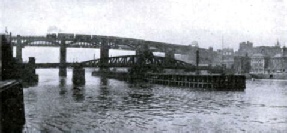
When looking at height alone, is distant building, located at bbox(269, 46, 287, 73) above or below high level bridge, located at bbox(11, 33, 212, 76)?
below

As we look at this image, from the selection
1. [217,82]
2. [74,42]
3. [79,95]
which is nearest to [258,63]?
[74,42]

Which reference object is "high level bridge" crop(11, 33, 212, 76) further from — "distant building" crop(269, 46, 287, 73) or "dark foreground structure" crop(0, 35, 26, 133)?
"dark foreground structure" crop(0, 35, 26, 133)

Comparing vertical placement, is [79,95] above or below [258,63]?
below

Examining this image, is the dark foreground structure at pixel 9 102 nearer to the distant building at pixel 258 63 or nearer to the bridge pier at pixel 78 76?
the bridge pier at pixel 78 76

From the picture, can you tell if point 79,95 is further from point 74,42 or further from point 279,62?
point 279,62

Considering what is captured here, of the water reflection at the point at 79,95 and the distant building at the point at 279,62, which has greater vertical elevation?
the distant building at the point at 279,62

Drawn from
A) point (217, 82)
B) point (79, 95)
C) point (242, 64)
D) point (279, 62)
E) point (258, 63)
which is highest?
point (279, 62)

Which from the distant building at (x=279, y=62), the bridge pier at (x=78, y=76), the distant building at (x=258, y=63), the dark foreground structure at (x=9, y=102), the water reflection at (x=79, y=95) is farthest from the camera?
the distant building at (x=258, y=63)

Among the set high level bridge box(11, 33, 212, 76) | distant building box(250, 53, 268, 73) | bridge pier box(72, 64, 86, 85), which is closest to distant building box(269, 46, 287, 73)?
distant building box(250, 53, 268, 73)

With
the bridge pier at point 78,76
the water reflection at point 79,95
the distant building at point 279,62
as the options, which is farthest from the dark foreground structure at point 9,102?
the distant building at point 279,62

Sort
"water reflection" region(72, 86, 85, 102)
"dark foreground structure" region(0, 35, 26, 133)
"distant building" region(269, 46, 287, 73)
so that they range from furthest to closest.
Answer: "distant building" region(269, 46, 287, 73)
"water reflection" region(72, 86, 85, 102)
"dark foreground structure" region(0, 35, 26, 133)

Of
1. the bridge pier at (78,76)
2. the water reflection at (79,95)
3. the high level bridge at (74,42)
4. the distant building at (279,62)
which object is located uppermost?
the high level bridge at (74,42)

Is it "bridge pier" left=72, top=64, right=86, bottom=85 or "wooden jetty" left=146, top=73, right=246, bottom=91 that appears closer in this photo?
"wooden jetty" left=146, top=73, right=246, bottom=91
